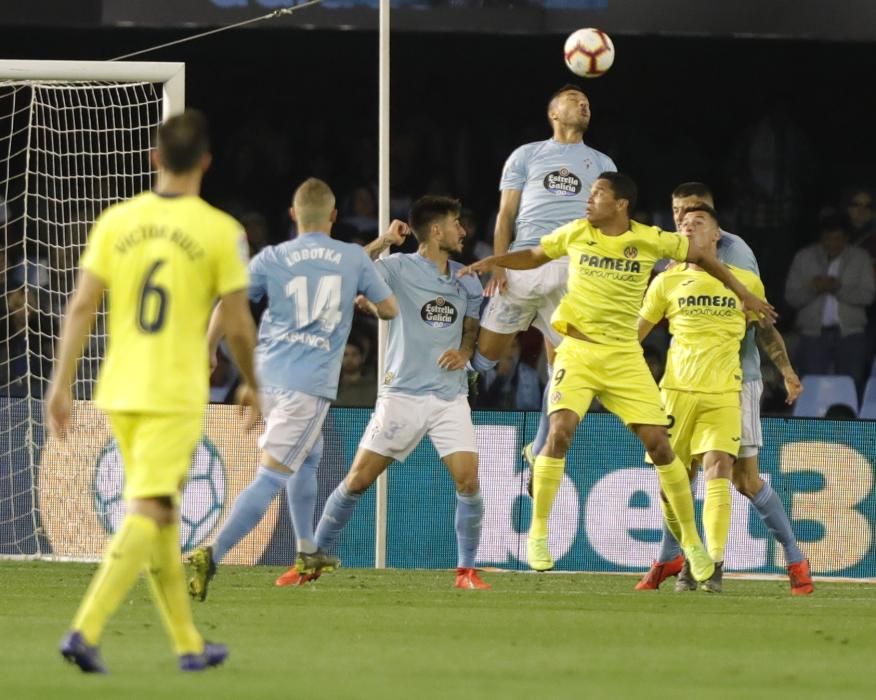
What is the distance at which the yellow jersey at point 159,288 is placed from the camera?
6.47 meters

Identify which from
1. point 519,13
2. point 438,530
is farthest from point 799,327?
point 438,530

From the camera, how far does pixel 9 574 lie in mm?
11578

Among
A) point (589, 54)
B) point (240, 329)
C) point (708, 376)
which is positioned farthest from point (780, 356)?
point (240, 329)

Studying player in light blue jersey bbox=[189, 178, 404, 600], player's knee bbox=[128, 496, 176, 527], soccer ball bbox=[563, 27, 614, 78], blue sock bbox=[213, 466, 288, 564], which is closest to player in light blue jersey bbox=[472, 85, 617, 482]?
soccer ball bbox=[563, 27, 614, 78]

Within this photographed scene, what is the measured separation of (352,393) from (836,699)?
10.3 meters

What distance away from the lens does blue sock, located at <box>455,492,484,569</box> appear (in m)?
11.3

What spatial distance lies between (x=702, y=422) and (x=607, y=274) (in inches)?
46.8

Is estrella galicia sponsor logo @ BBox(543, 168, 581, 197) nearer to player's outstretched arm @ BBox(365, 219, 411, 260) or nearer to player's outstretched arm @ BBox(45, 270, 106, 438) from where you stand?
player's outstretched arm @ BBox(365, 219, 411, 260)

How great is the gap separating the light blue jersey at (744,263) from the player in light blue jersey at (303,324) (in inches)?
96.9

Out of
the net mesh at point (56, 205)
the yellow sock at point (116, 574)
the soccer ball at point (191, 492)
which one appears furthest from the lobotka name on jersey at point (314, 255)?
the yellow sock at point (116, 574)

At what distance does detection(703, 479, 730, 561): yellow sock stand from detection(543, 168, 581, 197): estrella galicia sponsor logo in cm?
206

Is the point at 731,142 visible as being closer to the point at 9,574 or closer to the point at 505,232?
the point at 505,232

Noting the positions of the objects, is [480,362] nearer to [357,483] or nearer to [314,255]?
[357,483]

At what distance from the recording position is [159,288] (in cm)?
649
